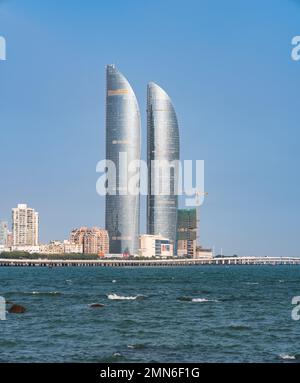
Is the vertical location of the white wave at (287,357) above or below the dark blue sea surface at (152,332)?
above

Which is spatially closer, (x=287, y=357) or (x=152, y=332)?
(x=287, y=357)

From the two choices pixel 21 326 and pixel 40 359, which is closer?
pixel 40 359

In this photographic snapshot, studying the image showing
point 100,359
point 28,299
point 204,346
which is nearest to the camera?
point 100,359

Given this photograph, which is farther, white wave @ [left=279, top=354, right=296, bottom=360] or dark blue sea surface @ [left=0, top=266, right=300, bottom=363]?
dark blue sea surface @ [left=0, top=266, right=300, bottom=363]

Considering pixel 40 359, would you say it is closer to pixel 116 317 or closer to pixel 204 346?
pixel 204 346

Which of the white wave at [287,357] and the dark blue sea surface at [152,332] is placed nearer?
the white wave at [287,357]

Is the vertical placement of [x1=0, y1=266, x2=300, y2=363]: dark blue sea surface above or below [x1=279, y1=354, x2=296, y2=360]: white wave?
below

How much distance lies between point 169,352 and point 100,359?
9.37ft

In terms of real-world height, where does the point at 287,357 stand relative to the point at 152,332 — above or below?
above
